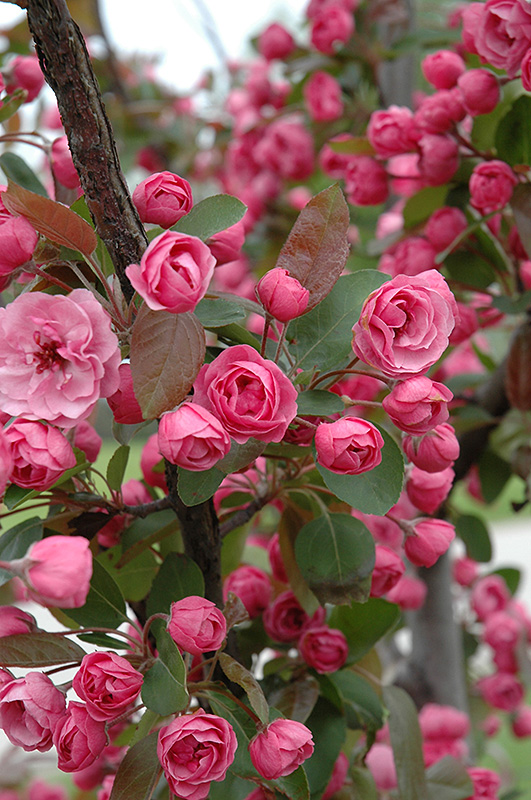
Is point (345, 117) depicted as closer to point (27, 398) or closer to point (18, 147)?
point (18, 147)

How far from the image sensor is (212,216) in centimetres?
45

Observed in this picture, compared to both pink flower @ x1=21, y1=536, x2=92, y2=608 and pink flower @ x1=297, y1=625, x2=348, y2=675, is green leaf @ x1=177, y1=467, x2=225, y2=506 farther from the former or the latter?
pink flower @ x1=297, y1=625, x2=348, y2=675

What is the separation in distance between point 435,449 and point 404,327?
0.09 m

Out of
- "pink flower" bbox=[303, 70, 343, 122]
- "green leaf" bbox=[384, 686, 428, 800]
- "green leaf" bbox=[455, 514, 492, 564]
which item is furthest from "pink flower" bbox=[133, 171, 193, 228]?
"pink flower" bbox=[303, 70, 343, 122]

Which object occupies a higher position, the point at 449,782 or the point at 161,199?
the point at 161,199

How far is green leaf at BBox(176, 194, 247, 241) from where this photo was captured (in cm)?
45

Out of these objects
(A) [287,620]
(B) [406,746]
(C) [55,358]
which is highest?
(C) [55,358]

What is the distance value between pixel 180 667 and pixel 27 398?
0.59 ft

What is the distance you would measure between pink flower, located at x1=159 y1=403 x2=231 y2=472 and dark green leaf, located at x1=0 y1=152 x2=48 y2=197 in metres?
0.30

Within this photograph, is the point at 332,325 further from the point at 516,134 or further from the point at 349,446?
the point at 516,134

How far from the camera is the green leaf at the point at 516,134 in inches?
27.1

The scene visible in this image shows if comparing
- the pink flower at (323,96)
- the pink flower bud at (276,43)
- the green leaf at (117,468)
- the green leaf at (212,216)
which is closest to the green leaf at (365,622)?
the green leaf at (117,468)

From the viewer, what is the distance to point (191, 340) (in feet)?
1.36

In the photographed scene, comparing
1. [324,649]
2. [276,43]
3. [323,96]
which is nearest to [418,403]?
[324,649]
